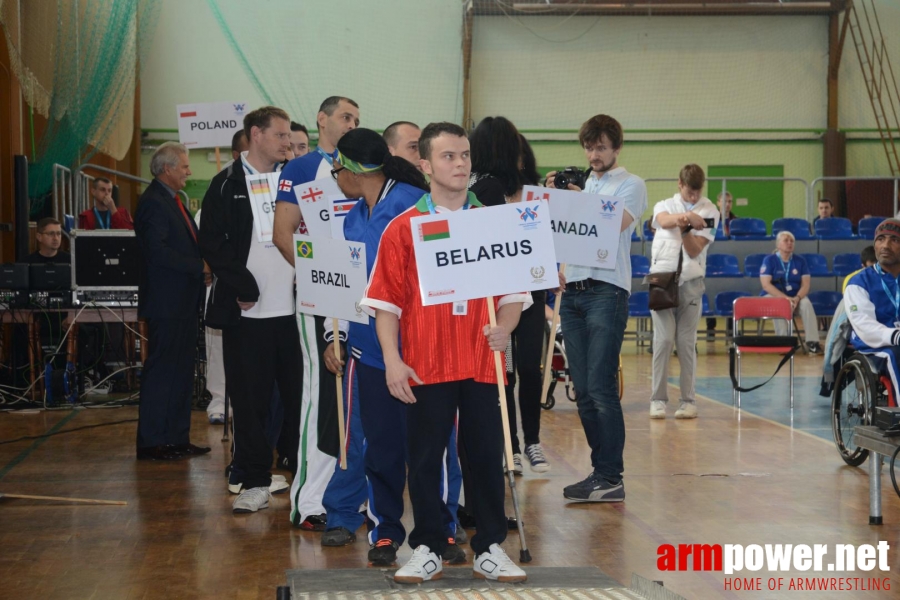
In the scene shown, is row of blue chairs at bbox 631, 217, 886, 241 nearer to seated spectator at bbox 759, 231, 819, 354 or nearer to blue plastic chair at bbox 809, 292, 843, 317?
blue plastic chair at bbox 809, 292, 843, 317

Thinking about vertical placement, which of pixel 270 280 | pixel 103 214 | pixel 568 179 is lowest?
pixel 270 280

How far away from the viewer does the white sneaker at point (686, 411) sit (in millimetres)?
7238

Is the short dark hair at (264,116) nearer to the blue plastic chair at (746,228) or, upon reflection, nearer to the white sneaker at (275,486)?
the white sneaker at (275,486)

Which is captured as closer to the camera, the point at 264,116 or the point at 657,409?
the point at 264,116

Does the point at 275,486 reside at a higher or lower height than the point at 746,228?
lower

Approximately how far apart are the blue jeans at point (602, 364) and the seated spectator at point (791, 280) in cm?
806

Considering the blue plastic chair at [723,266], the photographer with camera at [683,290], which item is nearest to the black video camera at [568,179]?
the photographer with camera at [683,290]

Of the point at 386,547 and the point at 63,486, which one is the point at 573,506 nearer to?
the point at 386,547

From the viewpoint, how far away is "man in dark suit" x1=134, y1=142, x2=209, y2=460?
5707mm

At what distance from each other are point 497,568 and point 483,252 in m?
0.98

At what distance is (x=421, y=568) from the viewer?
3.19m

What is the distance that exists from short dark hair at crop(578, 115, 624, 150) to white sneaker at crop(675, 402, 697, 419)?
296 centimetres

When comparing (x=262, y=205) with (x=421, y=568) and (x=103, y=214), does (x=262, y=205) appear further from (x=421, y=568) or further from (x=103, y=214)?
(x=103, y=214)

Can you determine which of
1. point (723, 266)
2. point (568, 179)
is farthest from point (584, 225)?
point (723, 266)
